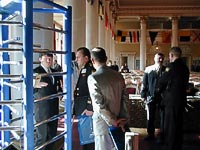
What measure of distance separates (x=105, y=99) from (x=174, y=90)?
1.88m

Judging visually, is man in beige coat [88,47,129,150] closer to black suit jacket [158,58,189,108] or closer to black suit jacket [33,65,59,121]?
black suit jacket [33,65,59,121]

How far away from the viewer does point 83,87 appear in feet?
16.3

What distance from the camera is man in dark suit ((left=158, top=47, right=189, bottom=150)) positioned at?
5590 millimetres

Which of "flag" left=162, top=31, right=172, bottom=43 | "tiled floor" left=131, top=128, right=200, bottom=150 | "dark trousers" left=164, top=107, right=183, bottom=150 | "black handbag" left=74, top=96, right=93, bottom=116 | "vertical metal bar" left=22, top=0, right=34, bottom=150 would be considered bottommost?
"tiled floor" left=131, top=128, right=200, bottom=150

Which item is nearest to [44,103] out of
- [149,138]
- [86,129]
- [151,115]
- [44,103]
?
[44,103]

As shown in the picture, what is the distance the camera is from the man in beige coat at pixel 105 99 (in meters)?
4.02

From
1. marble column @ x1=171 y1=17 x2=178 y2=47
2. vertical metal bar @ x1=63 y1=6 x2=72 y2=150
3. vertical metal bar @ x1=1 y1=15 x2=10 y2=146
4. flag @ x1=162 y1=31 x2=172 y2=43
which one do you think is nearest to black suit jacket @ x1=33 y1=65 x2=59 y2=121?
vertical metal bar @ x1=1 y1=15 x2=10 y2=146

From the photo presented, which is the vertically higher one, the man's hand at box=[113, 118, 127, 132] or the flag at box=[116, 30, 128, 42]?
the flag at box=[116, 30, 128, 42]

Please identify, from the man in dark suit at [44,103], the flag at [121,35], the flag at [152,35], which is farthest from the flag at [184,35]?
the man in dark suit at [44,103]

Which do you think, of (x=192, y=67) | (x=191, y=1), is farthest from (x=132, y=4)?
(x=192, y=67)

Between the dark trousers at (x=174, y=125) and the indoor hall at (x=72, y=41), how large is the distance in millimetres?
721

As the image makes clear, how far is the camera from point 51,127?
5.29m

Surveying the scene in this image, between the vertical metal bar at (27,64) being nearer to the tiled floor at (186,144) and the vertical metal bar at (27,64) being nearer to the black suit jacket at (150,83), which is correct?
the tiled floor at (186,144)

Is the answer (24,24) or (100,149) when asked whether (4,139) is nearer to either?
(100,149)
